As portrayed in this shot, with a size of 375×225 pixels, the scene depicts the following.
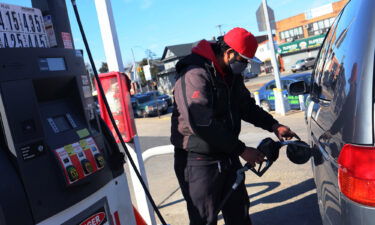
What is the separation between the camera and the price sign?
174 cm

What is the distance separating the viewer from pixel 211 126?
2375mm

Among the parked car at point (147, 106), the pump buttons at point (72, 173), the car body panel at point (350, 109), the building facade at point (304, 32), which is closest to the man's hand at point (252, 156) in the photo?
the car body panel at point (350, 109)

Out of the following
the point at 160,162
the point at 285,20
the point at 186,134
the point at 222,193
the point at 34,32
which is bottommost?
the point at 160,162

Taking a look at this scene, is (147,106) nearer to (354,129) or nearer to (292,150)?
(292,150)

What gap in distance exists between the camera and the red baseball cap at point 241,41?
2488 mm

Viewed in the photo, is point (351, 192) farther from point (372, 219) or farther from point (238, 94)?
point (238, 94)

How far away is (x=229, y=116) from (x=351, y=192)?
1.26m

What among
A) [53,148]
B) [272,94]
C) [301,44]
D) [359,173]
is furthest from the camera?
[301,44]

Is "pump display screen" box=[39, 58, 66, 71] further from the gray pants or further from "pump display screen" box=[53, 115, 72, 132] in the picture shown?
the gray pants

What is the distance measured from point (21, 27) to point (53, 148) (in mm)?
654

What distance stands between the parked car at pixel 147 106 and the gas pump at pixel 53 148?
64.3 ft

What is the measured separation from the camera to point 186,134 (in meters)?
2.60

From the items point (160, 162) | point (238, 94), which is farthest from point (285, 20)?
point (238, 94)

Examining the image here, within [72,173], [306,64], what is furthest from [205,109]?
[306,64]
